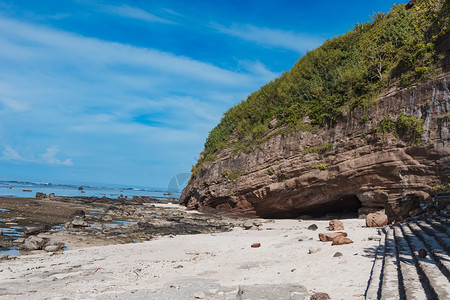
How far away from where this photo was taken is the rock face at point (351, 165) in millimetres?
18109

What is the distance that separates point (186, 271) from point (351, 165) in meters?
16.1

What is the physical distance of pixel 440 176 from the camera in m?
17.5

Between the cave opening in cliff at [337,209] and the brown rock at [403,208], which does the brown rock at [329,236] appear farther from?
the cave opening in cliff at [337,209]

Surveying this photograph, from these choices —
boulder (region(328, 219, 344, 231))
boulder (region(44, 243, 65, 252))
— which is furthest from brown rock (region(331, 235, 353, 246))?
boulder (region(44, 243, 65, 252))

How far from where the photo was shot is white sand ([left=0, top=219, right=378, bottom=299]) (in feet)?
22.9

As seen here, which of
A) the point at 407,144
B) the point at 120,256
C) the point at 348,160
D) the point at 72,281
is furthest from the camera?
the point at 348,160

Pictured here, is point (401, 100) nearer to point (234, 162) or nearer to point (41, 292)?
point (234, 162)

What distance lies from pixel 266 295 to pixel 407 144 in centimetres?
1709

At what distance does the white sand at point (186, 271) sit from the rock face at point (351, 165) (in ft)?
30.3

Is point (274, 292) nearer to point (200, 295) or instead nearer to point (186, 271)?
point (200, 295)

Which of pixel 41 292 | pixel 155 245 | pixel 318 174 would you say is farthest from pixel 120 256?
pixel 318 174

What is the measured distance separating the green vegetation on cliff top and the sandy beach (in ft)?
46.4

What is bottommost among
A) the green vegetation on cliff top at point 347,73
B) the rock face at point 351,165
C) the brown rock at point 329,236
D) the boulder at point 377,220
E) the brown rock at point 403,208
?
the brown rock at point 329,236

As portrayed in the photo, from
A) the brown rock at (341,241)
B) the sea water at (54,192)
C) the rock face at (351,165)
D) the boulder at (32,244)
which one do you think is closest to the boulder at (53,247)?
the boulder at (32,244)
